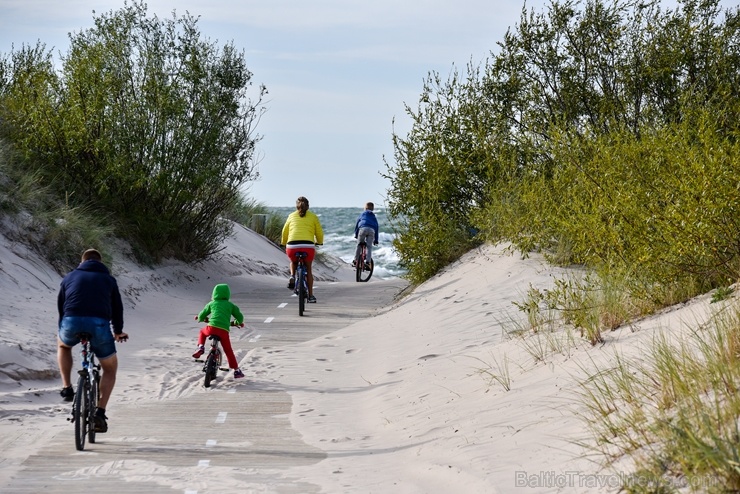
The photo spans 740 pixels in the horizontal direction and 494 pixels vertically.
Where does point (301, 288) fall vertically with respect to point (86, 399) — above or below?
above

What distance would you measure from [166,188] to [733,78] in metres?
13.3

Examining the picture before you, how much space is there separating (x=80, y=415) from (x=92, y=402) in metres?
0.41

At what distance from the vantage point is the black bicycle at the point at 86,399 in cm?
862

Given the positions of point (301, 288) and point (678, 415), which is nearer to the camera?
point (678, 415)

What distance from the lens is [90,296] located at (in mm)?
9195

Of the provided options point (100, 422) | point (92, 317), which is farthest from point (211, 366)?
point (100, 422)

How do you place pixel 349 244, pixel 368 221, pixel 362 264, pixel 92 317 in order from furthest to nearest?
pixel 349 244, pixel 362 264, pixel 368 221, pixel 92 317

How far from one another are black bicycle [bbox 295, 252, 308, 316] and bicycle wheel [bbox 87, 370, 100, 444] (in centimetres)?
926

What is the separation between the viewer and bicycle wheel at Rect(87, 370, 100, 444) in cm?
886

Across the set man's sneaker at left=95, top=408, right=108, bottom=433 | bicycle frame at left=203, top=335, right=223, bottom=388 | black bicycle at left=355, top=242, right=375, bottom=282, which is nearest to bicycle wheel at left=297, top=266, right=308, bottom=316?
bicycle frame at left=203, top=335, right=223, bottom=388

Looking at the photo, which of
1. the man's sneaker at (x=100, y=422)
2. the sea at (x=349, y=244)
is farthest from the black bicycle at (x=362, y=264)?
the man's sneaker at (x=100, y=422)

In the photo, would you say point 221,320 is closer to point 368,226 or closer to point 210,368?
point 210,368

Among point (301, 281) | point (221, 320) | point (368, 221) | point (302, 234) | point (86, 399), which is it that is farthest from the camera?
point (368, 221)

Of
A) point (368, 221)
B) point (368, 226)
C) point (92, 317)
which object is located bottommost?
point (92, 317)
